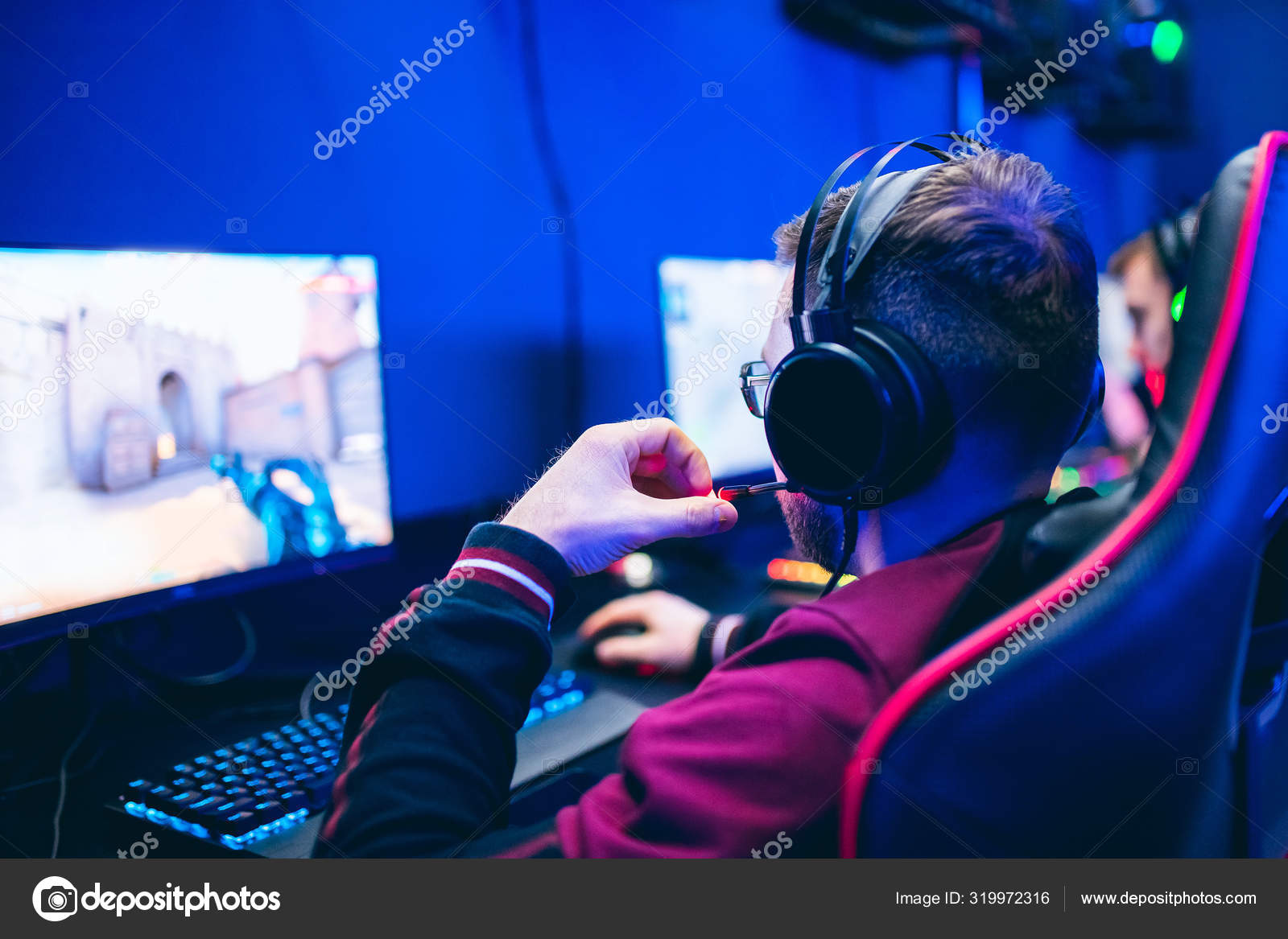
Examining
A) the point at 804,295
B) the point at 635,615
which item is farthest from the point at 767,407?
the point at 635,615

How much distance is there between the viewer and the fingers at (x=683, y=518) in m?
0.70

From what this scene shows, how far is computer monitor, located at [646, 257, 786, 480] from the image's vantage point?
56.8 inches

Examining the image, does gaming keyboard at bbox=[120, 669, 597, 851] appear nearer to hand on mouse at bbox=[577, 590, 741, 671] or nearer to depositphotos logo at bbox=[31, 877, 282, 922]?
depositphotos logo at bbox=[31, 877, 282, 922]

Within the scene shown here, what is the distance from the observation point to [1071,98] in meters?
2.81

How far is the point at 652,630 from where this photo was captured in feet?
3.68

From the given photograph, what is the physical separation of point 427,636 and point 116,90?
0.85 metres
